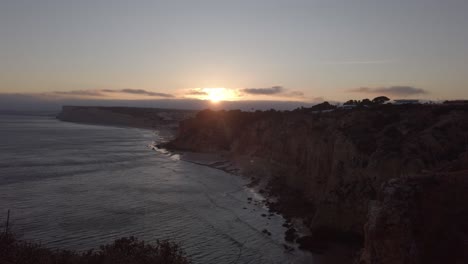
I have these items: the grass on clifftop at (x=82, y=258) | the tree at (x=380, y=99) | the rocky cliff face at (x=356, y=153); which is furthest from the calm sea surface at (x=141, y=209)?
the tree at (x=380, y=99)

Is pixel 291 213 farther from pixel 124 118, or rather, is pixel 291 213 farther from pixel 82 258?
pixel 124 118

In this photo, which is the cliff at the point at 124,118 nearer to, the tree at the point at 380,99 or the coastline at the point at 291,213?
the coastline at the point at 291,213

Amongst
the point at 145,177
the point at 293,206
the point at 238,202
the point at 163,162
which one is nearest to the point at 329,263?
the point at 293,206

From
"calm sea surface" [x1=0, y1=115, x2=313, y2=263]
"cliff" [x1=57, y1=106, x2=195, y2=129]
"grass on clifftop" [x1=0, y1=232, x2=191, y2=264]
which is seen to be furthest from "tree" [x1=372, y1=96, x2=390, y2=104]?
"cliff" [x1=57, y1=106, x2=195, y2=129]

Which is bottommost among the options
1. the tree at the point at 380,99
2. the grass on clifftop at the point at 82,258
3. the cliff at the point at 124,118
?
the cliff at the point at 124,118

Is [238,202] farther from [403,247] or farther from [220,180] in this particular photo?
[403,247]

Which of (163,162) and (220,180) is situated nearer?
(220,180)

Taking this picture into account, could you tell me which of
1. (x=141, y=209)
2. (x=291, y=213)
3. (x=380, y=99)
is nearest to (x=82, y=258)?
(x=141, y=209)
